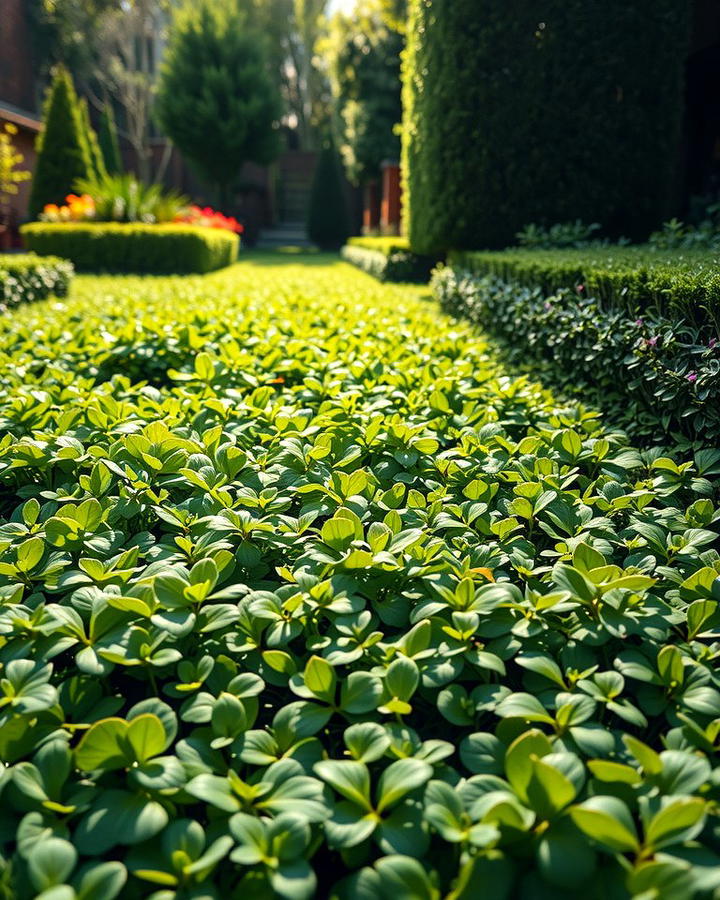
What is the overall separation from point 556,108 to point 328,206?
19851 millimetres

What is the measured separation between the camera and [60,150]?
16594mm

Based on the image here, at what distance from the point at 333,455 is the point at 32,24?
35588 mm

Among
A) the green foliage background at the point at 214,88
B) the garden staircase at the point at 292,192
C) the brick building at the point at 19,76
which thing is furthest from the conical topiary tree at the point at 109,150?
the garden staircase at the point at 292,192

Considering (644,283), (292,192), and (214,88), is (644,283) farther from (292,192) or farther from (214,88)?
(292,192)

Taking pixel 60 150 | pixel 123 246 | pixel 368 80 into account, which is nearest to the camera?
pixel 123 246

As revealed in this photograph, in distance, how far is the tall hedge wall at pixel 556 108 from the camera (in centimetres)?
800

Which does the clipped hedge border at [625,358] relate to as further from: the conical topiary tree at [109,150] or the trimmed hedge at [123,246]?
the conical topiary tree at [109,150]

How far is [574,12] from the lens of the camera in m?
7.98

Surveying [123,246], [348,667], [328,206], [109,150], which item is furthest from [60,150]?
[348,667]

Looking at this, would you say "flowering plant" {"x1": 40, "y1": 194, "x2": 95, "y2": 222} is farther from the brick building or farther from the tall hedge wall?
the brick building

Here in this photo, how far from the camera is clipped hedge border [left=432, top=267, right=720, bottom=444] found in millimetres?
2922

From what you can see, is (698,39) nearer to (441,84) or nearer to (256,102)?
(441,84)

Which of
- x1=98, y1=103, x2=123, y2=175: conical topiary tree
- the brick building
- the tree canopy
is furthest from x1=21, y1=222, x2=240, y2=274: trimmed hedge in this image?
x1=98, y1=103, x2=123, y2=175: conical topiary tree

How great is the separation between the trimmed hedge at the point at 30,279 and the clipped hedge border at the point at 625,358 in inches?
216
